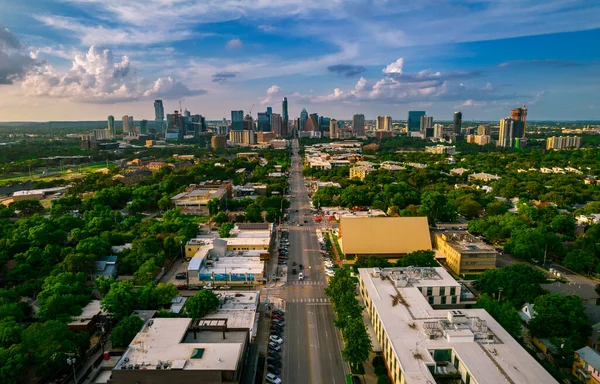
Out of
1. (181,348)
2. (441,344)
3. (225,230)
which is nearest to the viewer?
(181,348)

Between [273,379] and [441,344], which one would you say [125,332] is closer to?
[273,379]

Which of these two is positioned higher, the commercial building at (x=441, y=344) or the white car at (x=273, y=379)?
the commercial building at (x=441, y=344)

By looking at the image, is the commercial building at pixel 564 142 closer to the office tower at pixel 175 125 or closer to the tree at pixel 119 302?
the tree at pixel 119 302

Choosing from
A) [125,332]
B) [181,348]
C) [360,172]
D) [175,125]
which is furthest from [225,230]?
A: [175,125]

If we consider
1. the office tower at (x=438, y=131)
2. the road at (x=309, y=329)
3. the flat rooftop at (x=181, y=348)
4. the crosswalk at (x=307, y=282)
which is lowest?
the road at (x=309, y=329)

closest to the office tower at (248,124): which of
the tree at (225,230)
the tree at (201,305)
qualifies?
the tree at (225,230)

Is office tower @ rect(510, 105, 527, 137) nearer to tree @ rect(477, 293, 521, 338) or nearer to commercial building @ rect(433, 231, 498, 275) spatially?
commercial building @ rect(433, 231, 498, 275)
